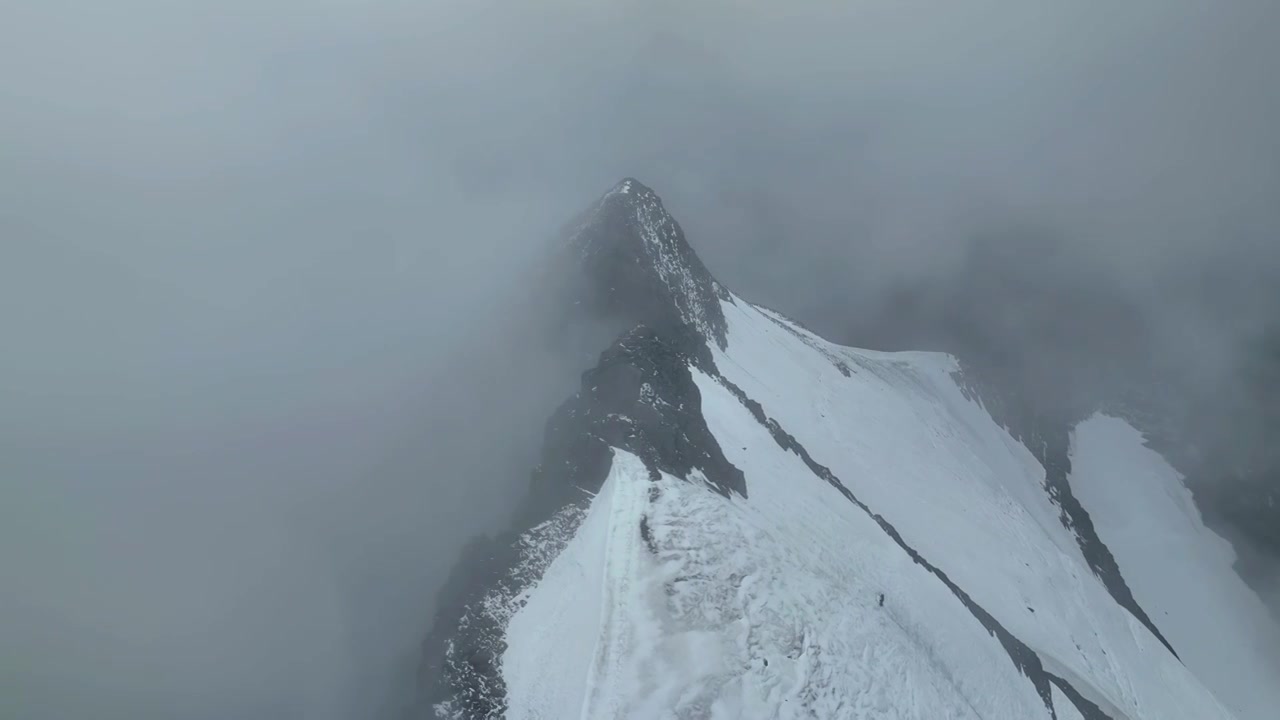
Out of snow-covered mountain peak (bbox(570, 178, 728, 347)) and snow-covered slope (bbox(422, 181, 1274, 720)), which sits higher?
snow-covered mountain peak (bbox(570, 178, 728, 347))

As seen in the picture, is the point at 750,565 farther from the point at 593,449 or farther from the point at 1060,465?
the point at 1060,465

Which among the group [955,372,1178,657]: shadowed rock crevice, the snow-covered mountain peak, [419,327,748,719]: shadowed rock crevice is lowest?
[419,327,748,719]: shadowed rock crevice

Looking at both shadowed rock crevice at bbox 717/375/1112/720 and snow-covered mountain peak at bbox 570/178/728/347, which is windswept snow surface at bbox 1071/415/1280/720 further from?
snow-covered mountain peak at bbox 570/178/728/347

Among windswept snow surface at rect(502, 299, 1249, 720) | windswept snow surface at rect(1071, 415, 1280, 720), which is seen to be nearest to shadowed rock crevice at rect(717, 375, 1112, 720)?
windswept snow surface at rect(502, 299, 1249, 720)

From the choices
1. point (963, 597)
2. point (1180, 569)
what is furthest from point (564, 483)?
point (1180, 569)

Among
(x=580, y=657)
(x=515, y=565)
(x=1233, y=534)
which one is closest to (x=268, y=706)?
(x=515, y=565)

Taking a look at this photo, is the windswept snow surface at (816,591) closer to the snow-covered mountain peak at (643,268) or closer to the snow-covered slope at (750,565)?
the snow-covered slope at (750,565)
